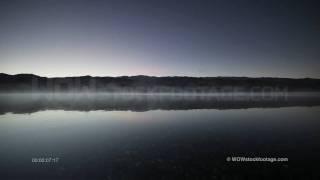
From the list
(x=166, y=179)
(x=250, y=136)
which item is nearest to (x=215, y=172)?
(x=166, y=179)

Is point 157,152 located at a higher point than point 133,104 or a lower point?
lower

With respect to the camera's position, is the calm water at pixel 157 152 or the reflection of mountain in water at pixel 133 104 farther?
the reflection of mountain in water at pixel 133 104

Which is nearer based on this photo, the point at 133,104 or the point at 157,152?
the point at 157,152

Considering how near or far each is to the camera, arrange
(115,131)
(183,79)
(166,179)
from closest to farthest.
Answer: (166,179) < (115,131) < (183,79)

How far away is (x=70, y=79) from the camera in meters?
81.5

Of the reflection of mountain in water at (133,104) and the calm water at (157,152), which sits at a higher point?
the reflection of mountain in water at (133,104)

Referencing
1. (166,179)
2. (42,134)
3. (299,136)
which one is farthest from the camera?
(42,134)

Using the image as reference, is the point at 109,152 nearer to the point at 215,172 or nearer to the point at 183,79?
the point at 215,172

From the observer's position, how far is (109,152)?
296 inches

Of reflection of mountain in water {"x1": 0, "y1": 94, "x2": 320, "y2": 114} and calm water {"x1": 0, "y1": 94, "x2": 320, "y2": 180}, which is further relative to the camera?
reflection of mountain in water {"x1": 0, "y1": 94, "x2": 320, "y2": 114}

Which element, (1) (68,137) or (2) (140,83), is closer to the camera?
(1) (68,137)

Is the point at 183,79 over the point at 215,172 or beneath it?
over

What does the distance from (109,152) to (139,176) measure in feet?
7.12

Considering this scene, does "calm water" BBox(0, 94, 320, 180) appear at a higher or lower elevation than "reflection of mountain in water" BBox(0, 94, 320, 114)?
lower
